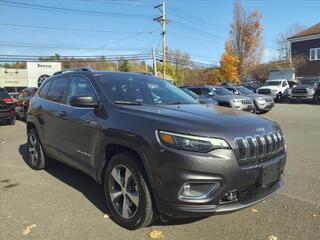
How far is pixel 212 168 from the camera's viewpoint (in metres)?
3.69

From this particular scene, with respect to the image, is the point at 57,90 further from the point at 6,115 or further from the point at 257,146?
the point at 6,115

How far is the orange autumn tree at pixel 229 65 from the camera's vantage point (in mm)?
49531

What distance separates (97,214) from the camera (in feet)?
15.8

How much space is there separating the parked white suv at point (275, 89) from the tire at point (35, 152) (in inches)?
1147

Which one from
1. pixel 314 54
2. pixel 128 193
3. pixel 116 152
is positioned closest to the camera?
pixel 128 193

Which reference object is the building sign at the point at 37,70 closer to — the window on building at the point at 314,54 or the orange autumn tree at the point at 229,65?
the orange autumn tree at the point at 229,65

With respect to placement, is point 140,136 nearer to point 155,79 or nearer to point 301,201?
point 155,79

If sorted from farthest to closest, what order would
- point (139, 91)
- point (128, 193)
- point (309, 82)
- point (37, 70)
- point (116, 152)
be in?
point (37, 70), point (309, 82), point (139, 91), point (116, 152), point (128, 193)

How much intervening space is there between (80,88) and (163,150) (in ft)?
7.31

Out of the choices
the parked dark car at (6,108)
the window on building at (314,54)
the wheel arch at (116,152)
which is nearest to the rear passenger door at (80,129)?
the wheel arch at (116,152)

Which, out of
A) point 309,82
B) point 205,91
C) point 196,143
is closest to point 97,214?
point 196,143

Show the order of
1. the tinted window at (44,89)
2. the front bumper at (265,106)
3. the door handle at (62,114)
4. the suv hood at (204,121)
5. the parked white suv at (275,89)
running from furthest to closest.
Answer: the parked white suv at (275,89) < the front bumper at (265,106) < the tinted window at (44,89) < the door handle at (62,114) < the suv hood at (204,121)

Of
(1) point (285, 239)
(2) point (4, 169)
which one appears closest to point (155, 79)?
(1) point (285, 239)

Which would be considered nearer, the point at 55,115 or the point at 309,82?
the point at 55,115
